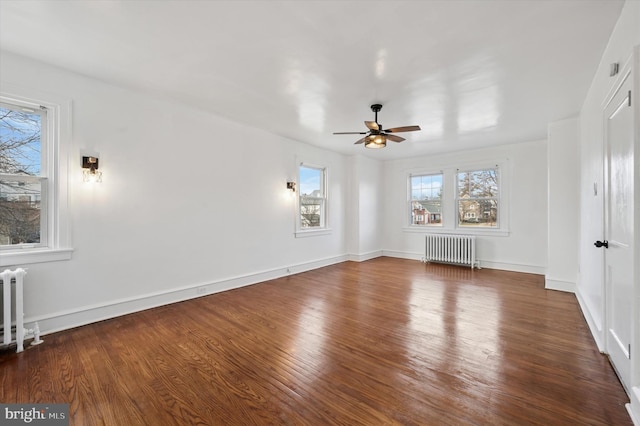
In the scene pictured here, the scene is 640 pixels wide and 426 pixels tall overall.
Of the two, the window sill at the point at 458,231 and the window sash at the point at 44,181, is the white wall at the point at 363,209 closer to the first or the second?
the window sill at the point at 458,231

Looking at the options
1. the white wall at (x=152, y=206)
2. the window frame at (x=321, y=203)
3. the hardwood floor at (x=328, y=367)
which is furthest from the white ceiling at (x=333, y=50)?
the hardwood floor at (x=328, y=367)

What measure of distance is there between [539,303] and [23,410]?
5.49 meters

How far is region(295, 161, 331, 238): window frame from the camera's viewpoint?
5865 mm

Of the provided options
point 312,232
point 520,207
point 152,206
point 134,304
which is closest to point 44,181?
point 152,206

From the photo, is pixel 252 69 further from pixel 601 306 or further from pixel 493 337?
pixel 601 306

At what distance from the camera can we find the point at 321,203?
261 inches

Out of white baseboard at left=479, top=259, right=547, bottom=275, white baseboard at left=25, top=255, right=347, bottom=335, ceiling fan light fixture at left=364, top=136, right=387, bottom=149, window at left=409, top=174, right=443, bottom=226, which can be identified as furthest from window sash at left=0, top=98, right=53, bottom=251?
white baseboard at left=479, top=259, right=547, bottom=275

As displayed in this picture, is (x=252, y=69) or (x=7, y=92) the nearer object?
(x=7, y=92)

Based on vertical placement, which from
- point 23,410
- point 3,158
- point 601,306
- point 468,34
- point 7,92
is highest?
point 468,34

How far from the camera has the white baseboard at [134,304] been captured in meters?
2.92

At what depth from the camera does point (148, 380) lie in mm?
2129

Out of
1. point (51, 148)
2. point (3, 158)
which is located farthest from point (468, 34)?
point (3, 158)

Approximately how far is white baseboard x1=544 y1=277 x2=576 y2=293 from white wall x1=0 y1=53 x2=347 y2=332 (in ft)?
15.5

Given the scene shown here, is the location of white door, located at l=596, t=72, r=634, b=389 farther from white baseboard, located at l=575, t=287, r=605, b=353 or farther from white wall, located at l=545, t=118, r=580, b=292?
white wall, located at l=545, t=118, r=580, b=292
